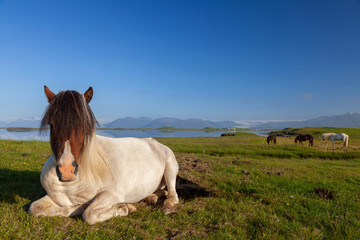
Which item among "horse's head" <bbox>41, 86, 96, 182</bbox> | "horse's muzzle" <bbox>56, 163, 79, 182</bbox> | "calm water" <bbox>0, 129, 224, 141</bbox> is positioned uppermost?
"horse's head" <bbox>41, 86, 96, 182</bbox>

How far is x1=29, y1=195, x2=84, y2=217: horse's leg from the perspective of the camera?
344cm

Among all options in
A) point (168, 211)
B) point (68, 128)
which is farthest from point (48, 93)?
point (168, 211)

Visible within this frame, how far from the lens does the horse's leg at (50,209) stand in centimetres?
344

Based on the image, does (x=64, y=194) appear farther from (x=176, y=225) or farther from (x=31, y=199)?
(x=176, y=225)

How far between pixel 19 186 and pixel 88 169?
3168 millimetres

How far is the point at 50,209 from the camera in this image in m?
3.49

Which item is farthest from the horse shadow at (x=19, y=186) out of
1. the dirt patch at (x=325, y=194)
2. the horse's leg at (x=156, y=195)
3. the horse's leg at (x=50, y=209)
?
the dirt patch at (x=325, y=194)

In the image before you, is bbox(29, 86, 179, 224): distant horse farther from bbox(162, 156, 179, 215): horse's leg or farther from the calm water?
the calm water

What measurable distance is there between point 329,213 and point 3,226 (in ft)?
19.7

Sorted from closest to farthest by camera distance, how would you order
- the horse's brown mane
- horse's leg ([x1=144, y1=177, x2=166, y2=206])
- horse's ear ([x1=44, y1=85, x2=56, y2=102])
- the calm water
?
1. the horse's brown mane
2. the calm water
3. horse's ear ([x1=44, y1=85, x2=56, y2=102])
4. horse's leg ([x1=144, y1=177, x2=166, y2=206])

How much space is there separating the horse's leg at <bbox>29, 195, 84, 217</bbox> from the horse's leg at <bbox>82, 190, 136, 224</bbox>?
12.6 inches

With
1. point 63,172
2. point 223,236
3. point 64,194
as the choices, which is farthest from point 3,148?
point 223,236

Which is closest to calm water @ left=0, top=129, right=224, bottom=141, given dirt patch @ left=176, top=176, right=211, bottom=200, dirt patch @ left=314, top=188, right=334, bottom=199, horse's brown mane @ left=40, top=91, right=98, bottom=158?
horse's brown mane @ left=40, top=91, right=98, bottom=158

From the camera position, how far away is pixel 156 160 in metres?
4.93
